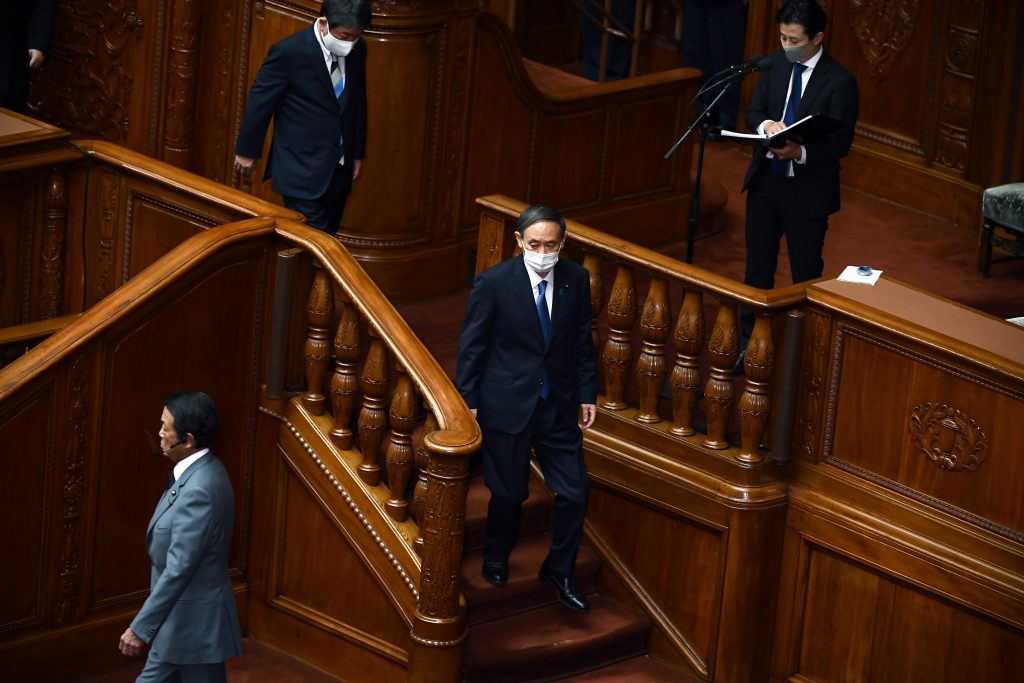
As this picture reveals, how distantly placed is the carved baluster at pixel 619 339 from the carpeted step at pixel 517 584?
60 centimetres

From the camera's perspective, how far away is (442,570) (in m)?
7.25

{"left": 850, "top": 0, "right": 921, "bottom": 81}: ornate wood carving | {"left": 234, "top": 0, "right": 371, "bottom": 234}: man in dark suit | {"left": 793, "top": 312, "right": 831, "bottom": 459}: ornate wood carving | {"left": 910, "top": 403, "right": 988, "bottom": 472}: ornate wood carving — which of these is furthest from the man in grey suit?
{"left": 850, "top": 0, "right": 921, "bottom": 81}: ornate wood carving

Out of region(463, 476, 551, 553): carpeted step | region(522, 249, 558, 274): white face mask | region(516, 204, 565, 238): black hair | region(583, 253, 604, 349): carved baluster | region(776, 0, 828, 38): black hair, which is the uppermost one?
region(776, 0, 828, 38): black hair

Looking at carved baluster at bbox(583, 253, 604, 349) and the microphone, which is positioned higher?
the microphone

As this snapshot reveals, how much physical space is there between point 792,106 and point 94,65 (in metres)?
3.31

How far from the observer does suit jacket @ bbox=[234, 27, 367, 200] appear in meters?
7.93

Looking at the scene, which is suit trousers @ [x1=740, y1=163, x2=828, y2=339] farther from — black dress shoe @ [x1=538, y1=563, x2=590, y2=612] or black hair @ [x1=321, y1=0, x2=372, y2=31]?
black hair @ [x1=321, y1=0, x2=372, y2=31]

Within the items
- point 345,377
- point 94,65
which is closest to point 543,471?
point 345,377

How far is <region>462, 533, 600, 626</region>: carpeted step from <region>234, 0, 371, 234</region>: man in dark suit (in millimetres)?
1439

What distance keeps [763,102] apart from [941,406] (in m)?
1.56

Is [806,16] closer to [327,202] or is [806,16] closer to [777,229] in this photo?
[777,229]

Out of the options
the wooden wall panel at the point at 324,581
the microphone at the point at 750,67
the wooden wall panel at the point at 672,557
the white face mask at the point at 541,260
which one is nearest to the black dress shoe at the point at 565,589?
the wooden wall panel at the point at 672,557

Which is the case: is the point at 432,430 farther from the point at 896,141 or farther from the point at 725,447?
the point at 896,141

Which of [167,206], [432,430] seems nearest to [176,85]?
[167,206]
